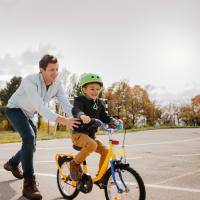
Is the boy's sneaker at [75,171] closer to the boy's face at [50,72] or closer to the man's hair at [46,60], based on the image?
the boy's face at [50,72]

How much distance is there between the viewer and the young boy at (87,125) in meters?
3.33

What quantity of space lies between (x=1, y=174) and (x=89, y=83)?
10.1ft

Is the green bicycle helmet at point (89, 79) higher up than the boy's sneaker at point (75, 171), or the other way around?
the green bicycle helmet at point (89, 79)

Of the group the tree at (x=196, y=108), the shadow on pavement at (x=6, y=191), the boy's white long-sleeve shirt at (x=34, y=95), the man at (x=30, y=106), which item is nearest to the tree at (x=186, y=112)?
the tree at (x=196, y=108)

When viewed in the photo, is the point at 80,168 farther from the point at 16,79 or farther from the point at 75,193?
the point at 16,79

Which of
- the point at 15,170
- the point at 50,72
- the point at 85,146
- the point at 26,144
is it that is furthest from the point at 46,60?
the point at 15,170

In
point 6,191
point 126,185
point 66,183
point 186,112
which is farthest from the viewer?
point 186,112

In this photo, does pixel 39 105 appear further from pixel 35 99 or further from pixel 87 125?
pixel 87 125

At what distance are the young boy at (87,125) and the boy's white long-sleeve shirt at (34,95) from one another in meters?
0.45

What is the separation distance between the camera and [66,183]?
3857 millimetres

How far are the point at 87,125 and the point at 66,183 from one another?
3.53ft

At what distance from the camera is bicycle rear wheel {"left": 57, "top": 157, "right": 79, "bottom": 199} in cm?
374

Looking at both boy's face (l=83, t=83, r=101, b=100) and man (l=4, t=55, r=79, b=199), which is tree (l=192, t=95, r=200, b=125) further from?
boy's face (l=83, t=83, r=101, b=100)

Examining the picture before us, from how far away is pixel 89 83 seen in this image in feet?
11.6
